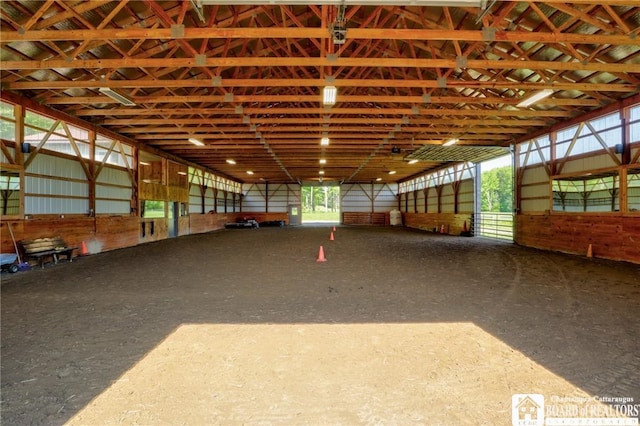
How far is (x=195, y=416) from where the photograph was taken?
2219 millimetres

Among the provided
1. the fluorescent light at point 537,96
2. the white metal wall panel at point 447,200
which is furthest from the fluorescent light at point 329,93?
the white metal wall panel at point 447,200

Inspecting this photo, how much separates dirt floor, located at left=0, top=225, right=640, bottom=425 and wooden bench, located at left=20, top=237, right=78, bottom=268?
2.59 m

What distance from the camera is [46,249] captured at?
8.87 metres

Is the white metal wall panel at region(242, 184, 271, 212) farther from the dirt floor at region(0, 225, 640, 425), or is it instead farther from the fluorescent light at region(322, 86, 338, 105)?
the dirt floor at region(0, 225, 640, 425)

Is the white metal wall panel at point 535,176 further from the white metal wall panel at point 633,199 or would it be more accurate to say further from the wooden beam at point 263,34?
the wooden beam at point 263,34

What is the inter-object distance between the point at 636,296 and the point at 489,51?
251 inches

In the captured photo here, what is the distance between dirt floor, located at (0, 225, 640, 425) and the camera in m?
2.32

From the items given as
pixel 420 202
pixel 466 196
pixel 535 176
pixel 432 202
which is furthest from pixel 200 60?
pixel 420 202

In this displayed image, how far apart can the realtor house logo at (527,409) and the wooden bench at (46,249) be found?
11.0 meters

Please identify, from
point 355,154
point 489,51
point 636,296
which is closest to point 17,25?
point 489,51

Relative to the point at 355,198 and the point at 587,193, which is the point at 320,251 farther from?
the point at 355,198

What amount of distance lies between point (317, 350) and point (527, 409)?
6.14 ft

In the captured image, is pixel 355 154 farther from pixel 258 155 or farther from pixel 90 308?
pixel 90 308

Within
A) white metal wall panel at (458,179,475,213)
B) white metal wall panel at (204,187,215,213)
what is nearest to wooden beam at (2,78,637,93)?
white metal wall panel at (458,179,475,213)
